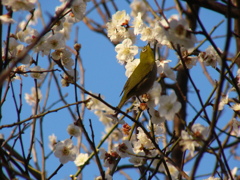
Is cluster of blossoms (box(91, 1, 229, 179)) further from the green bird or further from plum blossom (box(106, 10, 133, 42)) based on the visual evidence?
the green bird

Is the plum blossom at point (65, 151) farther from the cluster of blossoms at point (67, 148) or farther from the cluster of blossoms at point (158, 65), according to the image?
the cluster of blossoms at point (158, 65)

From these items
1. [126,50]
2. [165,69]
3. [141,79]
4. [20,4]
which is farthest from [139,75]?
[20,4]

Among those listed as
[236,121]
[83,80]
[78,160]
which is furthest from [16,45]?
[83,80]

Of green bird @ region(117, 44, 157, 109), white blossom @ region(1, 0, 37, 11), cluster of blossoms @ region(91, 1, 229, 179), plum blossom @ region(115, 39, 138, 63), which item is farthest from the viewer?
green bird @ region(117, 44, 157, 109)

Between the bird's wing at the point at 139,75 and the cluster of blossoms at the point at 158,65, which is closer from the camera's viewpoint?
the cluster of blossoms at the point at 158,65

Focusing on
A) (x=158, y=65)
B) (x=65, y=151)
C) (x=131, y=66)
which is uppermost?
(x=131, y=66)

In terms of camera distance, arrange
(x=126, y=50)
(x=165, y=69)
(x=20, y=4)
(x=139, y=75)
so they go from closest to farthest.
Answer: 1. (x=20, y=4)
2. (x=165, y=69)
3. (x=126, y=50)
4. (x=139, y=75)

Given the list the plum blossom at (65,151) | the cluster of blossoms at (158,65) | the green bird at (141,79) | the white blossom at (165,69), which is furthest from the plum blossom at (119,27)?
the plum blossom at (65,151)

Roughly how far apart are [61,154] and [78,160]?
1.00 ft

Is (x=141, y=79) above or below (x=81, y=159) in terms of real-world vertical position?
above

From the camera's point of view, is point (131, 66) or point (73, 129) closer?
point (73, 129)

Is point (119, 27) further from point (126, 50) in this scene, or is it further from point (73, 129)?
point (73, 129)

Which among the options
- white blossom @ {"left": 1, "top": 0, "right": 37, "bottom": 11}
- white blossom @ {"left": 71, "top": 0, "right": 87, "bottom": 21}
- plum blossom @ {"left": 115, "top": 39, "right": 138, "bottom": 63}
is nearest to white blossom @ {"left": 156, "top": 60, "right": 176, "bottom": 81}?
plum blossom @ {"left": 115, "top": 39, "right": 138, "bottom": 63}

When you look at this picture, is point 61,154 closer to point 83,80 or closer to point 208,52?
point 208,52
